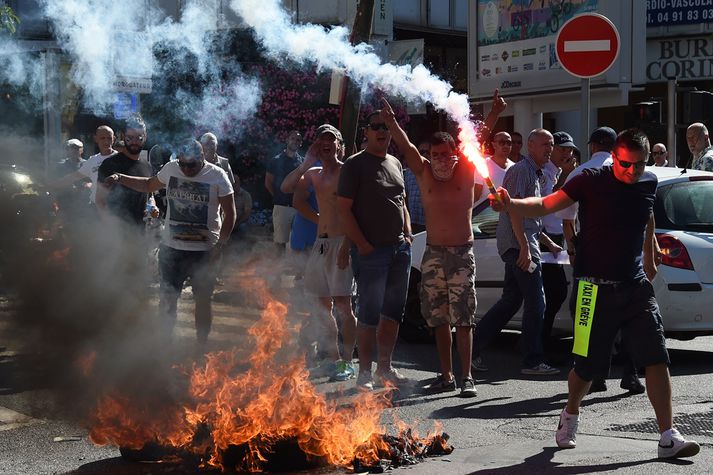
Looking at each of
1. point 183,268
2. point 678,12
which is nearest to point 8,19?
point 183,268

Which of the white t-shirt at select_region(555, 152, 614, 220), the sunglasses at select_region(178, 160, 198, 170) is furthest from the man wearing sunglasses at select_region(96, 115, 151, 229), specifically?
the white t-shirt at select_region(555, 152, 614, 220)

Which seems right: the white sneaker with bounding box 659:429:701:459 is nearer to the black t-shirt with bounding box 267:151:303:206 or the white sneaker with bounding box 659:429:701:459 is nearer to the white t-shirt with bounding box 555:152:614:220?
the white t-shirt with bounding box 555:152:614:220

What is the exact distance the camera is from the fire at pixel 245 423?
18.3ft

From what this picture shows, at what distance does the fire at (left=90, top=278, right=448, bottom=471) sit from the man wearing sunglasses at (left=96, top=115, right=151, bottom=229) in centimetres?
317

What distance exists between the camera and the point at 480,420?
7.13 metres

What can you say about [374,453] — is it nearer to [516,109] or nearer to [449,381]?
[449,381]

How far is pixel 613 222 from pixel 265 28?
4.31 m

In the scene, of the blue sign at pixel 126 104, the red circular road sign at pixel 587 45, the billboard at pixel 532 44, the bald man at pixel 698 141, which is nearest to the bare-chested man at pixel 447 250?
the red circular road sign at pixel 587 45

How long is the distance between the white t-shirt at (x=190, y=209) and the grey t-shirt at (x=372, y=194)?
1.35 meters

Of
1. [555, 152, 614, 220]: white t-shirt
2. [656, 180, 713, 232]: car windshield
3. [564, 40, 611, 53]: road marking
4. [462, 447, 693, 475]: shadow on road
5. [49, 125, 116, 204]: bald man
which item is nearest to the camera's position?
[462, 447, 693, 475]: shadow on road

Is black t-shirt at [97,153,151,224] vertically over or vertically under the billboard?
under

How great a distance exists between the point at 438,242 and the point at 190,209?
2001mm

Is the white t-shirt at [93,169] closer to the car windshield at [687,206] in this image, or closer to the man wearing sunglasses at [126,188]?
the man wearing sunglasses at [126,188]

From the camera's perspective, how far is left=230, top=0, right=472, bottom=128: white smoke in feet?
28.3
